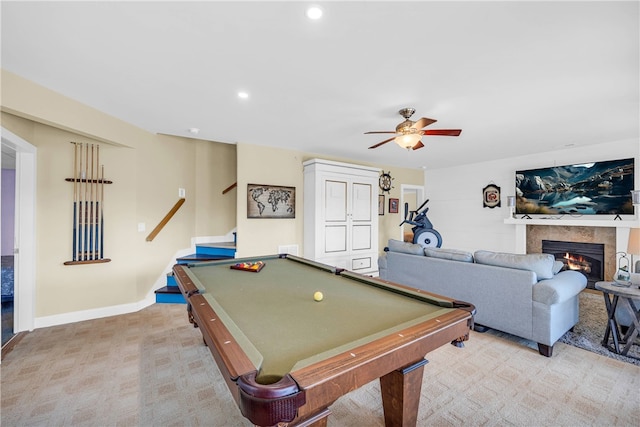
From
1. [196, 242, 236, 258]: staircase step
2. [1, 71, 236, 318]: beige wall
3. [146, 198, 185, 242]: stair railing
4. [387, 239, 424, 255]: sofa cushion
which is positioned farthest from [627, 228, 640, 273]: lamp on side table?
[1, 71, 236, 318]: beige wall

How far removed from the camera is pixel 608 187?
413cm

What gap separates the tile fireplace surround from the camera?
403cm

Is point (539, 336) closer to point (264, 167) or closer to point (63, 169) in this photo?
point (264, 167)

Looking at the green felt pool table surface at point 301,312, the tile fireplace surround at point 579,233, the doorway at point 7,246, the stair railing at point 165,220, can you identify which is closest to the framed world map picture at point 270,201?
the stair railing at point 165,220

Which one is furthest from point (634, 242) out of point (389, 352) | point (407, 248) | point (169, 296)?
point (169, 296)

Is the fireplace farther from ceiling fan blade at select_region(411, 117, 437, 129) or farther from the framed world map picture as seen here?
the framed world map picture

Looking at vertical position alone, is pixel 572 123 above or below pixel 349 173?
above

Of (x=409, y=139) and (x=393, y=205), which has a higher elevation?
(x=409, y=139)

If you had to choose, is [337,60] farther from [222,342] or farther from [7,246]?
[7,246]

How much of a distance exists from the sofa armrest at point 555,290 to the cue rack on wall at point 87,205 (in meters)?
4.63

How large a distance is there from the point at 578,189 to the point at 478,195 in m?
1.58

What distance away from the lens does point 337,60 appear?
6.36 feet

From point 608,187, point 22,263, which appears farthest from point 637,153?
point 22,263

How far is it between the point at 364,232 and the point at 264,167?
2.23 m
